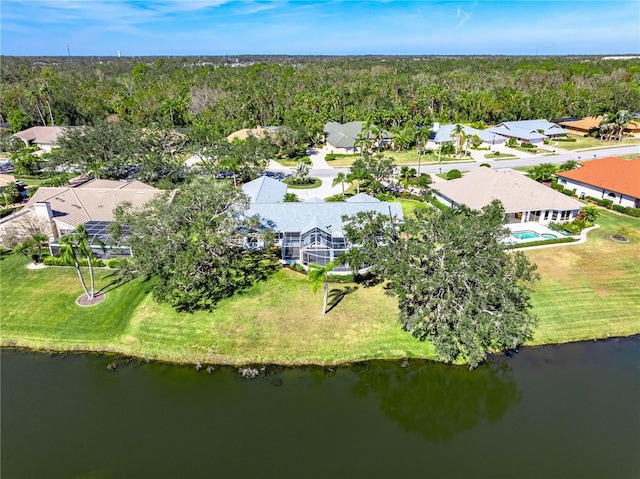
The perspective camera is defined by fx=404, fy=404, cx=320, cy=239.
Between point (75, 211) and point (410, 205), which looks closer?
point (75, 211)

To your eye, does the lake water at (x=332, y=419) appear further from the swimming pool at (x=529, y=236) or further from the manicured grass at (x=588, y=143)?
the manicured grass at (x=588, y=143)

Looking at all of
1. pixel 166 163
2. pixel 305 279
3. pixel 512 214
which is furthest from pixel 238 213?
pixel 512 214

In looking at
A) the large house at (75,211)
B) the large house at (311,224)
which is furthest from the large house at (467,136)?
the large house at (75,211)

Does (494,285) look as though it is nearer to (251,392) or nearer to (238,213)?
(251,392)

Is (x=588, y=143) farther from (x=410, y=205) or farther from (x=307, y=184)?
(x=307, y=184)

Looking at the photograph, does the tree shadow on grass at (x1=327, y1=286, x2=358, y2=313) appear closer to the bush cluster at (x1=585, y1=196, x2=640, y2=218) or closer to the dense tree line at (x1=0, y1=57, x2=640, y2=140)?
the bush cluster at (x1=585, y1=196, x2=640, y2=218)

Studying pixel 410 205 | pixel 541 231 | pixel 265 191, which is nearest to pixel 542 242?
pixel 541 231
